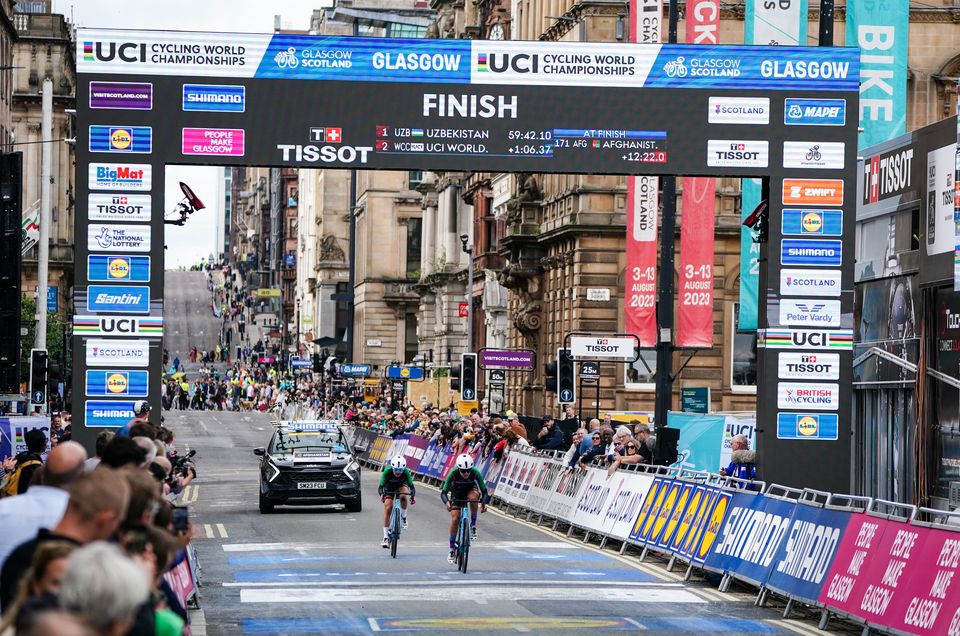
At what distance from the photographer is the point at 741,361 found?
1956 inches

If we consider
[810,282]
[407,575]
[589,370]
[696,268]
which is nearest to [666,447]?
[810,282]

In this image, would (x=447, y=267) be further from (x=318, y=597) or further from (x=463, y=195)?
(x=318, y=597)

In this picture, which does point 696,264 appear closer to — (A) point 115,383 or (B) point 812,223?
(B) point 812,223

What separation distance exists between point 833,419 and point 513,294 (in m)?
40.3

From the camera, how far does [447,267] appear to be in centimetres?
8512

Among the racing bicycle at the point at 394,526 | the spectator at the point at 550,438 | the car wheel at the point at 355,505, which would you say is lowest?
the car wheel at the point at 355,505

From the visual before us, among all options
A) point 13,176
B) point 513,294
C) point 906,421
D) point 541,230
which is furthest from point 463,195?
point 906,421

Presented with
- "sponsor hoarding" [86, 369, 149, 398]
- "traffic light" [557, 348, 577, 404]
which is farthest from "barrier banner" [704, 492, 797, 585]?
"traffic light" [557, 348, 577, 404]

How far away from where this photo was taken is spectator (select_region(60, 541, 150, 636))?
491 cm

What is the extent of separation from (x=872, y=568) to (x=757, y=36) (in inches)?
548

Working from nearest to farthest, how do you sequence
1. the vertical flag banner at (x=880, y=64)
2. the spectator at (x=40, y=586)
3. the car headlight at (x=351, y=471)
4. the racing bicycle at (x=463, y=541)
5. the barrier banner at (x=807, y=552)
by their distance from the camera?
the spectator at (x=40, y=586)
the barrier banner at (x=807, y=552)
the racing bicycle at (x=463, y=541)
the vertical flag banner at (x=880, y=64)
the car headlight at (x=351, y=471)

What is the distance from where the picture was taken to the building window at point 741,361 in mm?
49500

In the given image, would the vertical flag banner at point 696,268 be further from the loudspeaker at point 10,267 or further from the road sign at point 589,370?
the loudspeaker at point 10,267

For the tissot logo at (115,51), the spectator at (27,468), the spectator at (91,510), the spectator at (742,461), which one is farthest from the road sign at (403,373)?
the spectator at (91,510)
